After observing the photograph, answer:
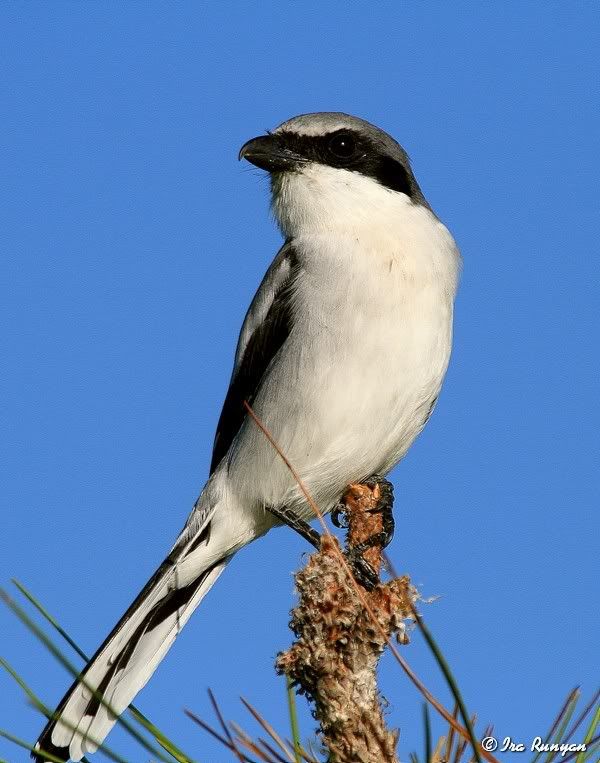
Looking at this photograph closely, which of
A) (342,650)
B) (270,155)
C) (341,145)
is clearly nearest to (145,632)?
(342,650)

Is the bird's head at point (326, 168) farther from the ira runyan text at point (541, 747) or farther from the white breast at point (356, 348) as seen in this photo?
the ira runyan text at point (541, 747)

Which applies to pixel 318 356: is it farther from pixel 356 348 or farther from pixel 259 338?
pixel 259 338

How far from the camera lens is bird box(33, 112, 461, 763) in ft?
13.0

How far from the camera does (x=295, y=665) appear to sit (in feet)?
8.35

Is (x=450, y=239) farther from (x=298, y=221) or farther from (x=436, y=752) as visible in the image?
(x=436, y=752)

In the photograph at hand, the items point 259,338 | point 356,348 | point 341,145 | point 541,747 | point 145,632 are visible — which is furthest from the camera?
point 341,145

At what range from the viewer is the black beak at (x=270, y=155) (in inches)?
179

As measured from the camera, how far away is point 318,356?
13.2 ft

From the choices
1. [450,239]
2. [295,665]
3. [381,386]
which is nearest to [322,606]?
[295,665]

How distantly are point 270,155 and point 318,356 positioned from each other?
1114 millimetres

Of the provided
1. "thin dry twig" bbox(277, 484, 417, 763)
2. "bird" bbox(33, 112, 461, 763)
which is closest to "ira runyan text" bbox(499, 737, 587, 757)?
"thin dry twig" bbox(277, 484, 417, 763)

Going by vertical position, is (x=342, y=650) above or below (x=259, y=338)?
below

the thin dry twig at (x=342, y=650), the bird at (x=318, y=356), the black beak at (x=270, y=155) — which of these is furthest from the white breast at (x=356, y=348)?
the thin dry twig at (x=342, y=650)

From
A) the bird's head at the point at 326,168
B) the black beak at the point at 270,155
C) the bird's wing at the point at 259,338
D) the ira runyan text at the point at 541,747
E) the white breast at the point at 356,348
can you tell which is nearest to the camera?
the ira runyan text at the point at 541,747
